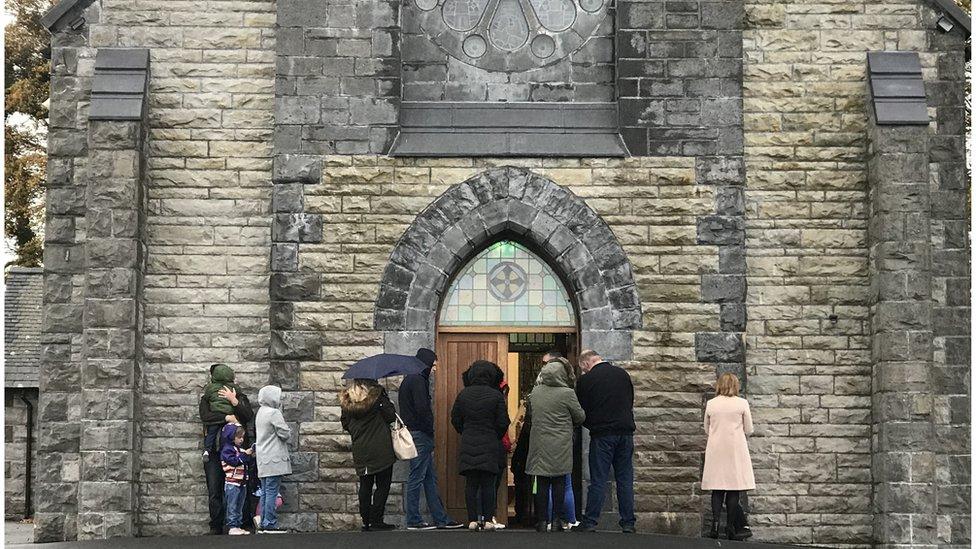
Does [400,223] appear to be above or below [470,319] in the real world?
above

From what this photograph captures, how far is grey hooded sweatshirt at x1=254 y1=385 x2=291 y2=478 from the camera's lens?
14.4 meters

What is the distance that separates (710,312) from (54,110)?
7154 mm

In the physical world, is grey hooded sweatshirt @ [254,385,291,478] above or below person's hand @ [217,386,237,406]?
below

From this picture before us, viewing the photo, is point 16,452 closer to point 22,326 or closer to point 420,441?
point 22,326

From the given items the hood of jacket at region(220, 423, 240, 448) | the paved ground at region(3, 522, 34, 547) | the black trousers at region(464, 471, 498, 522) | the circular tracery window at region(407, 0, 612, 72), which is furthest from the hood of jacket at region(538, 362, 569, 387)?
the paved ground at region(3, 522, 34, 547)

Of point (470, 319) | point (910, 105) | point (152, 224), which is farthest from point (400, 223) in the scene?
point (910, 105)

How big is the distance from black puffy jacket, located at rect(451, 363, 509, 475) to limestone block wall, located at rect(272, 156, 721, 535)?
5.61 ft

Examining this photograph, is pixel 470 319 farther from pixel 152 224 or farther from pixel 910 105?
pixel 910 105

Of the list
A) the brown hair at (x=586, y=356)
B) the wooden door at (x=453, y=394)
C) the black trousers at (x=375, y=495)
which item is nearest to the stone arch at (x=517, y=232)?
the wooden door at (x=453, y=394)

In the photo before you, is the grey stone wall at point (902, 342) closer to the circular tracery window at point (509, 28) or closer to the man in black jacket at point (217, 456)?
the circular tracery window at point (509, 28)

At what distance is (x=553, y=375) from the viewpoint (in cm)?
1390

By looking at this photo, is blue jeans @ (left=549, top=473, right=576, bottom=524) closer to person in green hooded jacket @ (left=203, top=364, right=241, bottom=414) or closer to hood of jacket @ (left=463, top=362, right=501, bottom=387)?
hood of jacket @ (left=463, top=362, right=501, bottom=387)

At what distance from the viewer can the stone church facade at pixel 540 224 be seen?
1530 centimetres

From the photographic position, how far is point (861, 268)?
1557cm
